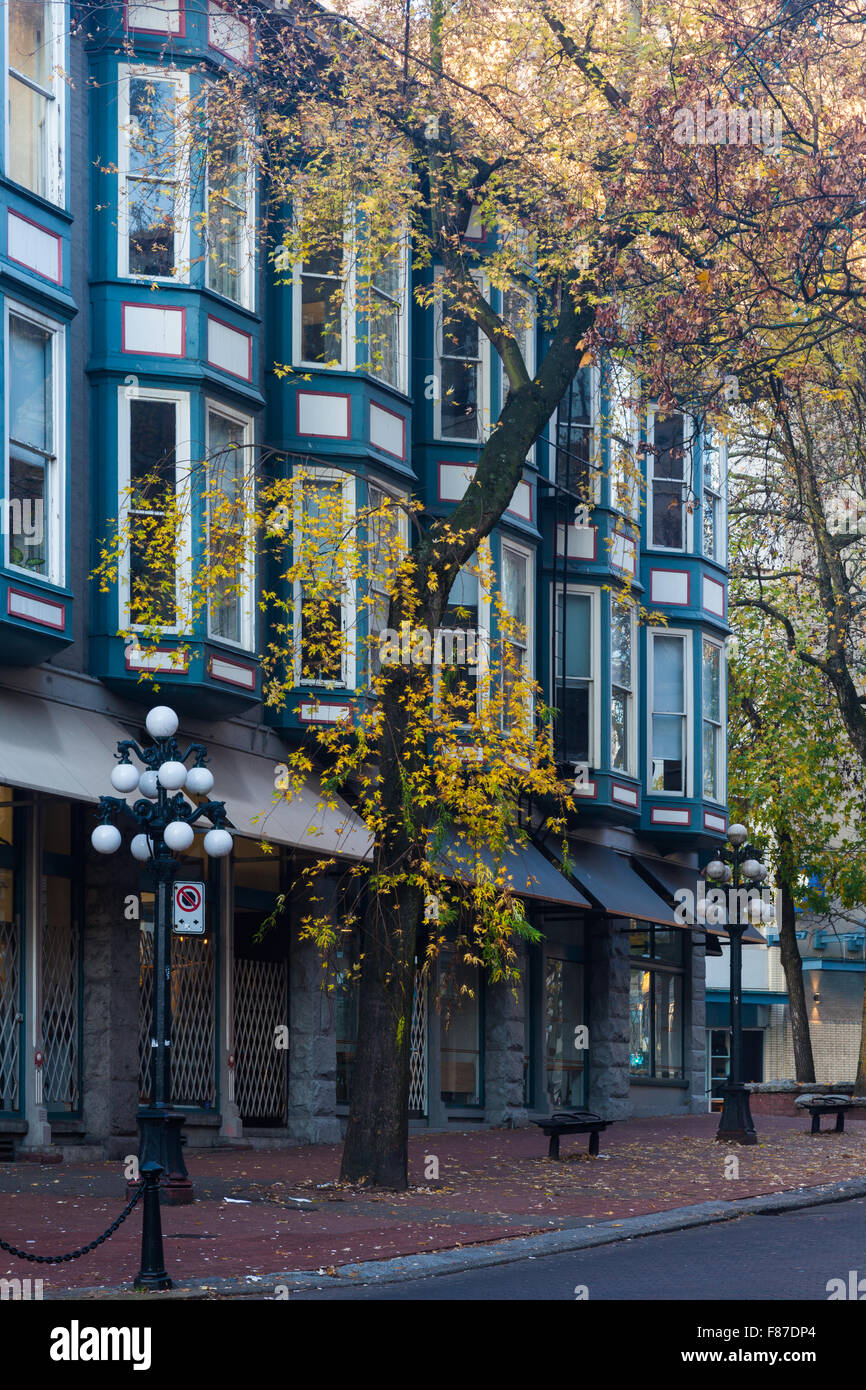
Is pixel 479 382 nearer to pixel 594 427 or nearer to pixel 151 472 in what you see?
pixel 594 427

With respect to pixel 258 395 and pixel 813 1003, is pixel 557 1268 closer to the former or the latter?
pixel 258 395

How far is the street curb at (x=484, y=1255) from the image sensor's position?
11812 millimetres

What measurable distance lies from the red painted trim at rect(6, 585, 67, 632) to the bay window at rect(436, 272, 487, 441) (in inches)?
347

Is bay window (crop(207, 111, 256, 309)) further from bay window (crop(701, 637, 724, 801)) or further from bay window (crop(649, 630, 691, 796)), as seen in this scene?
bay window (crop(701, 637, 724, 801))

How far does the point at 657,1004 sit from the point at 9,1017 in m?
17.0

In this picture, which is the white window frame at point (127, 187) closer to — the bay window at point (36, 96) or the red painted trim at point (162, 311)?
the red painted trim at point (162, 311)

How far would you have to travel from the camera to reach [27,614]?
19.1m

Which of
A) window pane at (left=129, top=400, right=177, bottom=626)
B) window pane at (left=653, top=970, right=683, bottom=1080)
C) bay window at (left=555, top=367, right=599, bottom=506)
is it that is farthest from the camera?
window pane at (left=653, top=970, right=683, bottom=1080)

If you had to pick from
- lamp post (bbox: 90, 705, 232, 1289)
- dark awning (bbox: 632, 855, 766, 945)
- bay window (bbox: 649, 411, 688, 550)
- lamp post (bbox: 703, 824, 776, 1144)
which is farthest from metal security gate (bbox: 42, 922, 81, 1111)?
bay window (bbox: 649, 411, 688, 550)

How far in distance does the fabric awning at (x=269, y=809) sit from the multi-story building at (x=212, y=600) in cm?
5

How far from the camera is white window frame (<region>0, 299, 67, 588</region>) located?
1927 centimetres

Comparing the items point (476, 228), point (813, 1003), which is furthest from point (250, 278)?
point (813, 1003)

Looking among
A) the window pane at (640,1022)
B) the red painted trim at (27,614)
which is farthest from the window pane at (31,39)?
the window pane at (640,1022)
